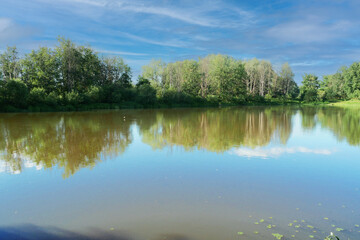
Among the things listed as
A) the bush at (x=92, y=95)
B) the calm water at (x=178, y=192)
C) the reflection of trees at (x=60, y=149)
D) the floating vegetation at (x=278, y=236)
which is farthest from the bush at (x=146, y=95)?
the floating vegetation at (x=278, y=236)

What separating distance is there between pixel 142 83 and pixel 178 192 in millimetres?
53615

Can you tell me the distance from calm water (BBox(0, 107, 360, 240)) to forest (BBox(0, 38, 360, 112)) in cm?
3166

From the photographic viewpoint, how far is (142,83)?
58.7 metres

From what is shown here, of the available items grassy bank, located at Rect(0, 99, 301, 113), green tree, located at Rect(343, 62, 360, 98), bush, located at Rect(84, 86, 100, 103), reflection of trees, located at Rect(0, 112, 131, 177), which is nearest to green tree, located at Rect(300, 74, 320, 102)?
green tree, located at Rect(343, 62, 360, 98)

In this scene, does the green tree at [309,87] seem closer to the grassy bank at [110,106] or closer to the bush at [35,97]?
the grassy bank at [110,106]

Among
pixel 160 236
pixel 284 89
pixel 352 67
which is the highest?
pixel 352 67

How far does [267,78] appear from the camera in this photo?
263 ft

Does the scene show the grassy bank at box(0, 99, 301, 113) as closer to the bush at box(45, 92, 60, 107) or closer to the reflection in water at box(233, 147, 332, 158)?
the bush at box(45, 92, 60, 107)

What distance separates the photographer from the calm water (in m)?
4.83

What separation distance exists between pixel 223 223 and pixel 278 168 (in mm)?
4602

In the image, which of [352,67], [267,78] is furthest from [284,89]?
[352,67]

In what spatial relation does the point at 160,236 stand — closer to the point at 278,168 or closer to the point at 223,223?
the point at 223,223

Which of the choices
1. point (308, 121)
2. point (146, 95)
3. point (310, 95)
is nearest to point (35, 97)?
point (146, 95)

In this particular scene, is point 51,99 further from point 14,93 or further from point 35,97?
point 14,93
